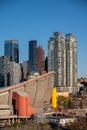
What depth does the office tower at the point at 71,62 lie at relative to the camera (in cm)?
3162

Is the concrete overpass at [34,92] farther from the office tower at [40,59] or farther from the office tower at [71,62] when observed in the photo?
the office tower at [40,59]

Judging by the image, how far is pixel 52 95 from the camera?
18.8 meters

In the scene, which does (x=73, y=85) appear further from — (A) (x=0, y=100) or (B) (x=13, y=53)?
(A) (x=0, y=100)

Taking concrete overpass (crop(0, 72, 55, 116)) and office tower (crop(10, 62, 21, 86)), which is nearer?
concrete overpass (crop(0, 72, 55, 116))

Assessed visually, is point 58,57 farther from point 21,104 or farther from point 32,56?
point 21,104

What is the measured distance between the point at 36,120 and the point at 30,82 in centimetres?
257

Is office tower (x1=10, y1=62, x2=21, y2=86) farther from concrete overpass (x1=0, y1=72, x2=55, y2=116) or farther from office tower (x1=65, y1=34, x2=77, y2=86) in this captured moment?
concrete overpass (x1=0, y1=72, x2=55, y2=116)

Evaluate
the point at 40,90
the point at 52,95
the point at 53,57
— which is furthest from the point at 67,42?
the point at 40,90

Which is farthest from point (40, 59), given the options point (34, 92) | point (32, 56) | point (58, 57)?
point (34, 92)

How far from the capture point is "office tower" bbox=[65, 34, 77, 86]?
3162cm

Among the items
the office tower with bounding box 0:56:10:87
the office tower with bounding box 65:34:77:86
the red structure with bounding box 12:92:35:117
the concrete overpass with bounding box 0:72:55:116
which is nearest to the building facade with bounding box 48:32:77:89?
the office tower with bounding box 65:34:77:86

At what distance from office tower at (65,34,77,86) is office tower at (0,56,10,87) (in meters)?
5.62

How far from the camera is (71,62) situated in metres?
31.9

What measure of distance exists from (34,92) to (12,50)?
24.9 meters
